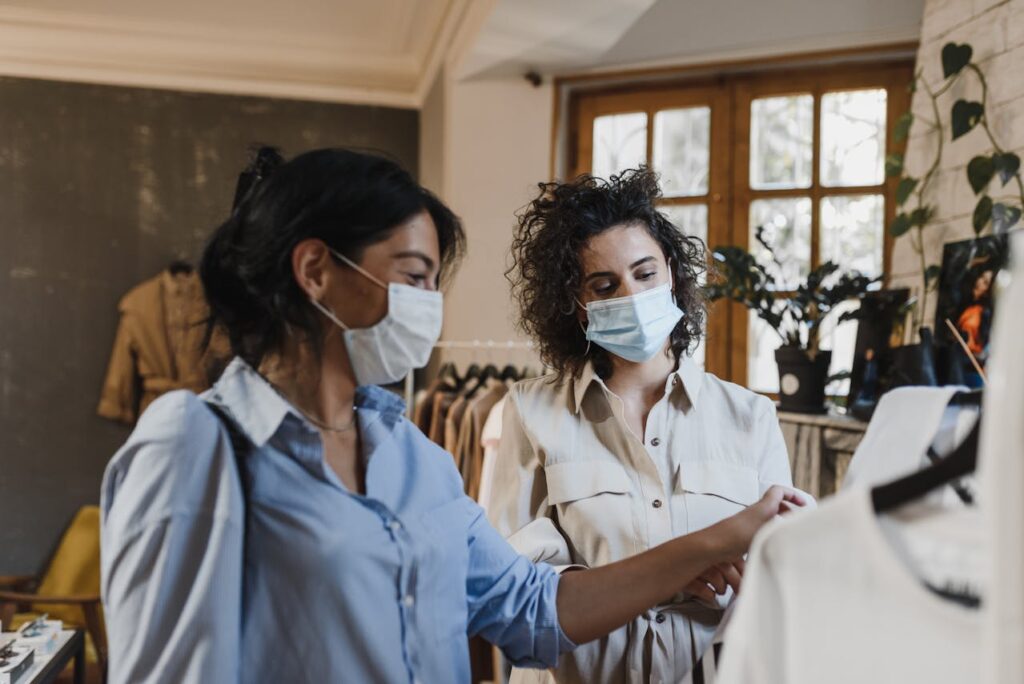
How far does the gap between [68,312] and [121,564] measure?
4.28m

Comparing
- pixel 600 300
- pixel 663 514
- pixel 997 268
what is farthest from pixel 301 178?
pixel 997 268

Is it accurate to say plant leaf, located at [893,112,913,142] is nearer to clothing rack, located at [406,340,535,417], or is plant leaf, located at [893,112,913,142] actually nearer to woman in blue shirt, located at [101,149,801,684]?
clothing rack, located at [406,340,535,417]

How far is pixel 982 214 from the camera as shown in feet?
8.39

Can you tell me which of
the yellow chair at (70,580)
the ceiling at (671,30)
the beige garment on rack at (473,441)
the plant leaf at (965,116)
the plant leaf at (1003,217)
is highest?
the ceiling at (671,30)

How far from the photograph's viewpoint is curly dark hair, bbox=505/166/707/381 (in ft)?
5.62

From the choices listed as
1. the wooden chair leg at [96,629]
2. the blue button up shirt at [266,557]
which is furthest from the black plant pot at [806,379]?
the wooden chair leg at [96,629]

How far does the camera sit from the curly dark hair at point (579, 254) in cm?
171

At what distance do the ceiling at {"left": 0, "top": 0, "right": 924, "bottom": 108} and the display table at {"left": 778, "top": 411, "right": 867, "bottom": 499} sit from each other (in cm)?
161

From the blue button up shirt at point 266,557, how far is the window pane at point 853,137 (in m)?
3.05

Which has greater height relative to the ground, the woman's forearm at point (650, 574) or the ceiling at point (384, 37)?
the ceiling at point (384, 37)

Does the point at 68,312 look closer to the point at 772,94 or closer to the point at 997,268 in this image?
the point at 772,94

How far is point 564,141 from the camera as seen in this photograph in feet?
13.8

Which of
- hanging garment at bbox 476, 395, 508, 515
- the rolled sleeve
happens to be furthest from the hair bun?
hanging garment at bbox 476, 395, 508, 515

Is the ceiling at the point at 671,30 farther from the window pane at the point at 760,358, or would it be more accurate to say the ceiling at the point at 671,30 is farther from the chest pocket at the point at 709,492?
the chest pocket at the point at 709,492
